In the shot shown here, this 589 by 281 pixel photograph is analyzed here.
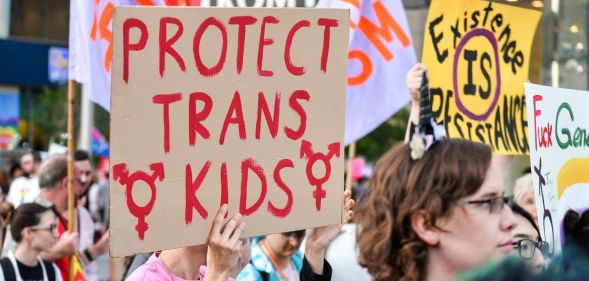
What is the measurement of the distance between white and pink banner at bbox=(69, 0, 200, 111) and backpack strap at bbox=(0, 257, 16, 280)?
111 centimetres

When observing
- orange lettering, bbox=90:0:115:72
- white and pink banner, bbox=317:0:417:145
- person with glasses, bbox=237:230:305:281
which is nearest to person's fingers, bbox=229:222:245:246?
person with glasses, bbox=237:230:305:281

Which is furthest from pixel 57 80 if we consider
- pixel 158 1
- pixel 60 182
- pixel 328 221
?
pixel 328 221

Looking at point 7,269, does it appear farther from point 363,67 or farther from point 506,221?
point 506,221

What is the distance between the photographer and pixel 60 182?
6.71 meters

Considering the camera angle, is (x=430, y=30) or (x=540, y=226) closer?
Answer: (x=540, y=226)

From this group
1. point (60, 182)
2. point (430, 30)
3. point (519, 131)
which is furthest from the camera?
point (60, 182)

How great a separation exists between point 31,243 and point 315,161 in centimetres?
304

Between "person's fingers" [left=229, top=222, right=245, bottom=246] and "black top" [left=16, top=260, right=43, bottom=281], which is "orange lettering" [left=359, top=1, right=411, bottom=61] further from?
"person's fingers" [left=229, top=222, right=245, bottom=246]

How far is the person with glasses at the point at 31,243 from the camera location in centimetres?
540

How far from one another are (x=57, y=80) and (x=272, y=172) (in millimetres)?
25326

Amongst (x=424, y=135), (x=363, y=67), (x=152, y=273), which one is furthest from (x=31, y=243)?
(x=424, y=135)

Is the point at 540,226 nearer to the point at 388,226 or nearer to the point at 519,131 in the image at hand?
the point at 388,226

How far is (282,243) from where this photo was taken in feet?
16.2

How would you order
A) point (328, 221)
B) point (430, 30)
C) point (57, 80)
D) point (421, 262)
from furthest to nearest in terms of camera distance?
1. point (57, 80)
2. point (430, 30)
3. point (328, 221)
4. point (421, 262)
